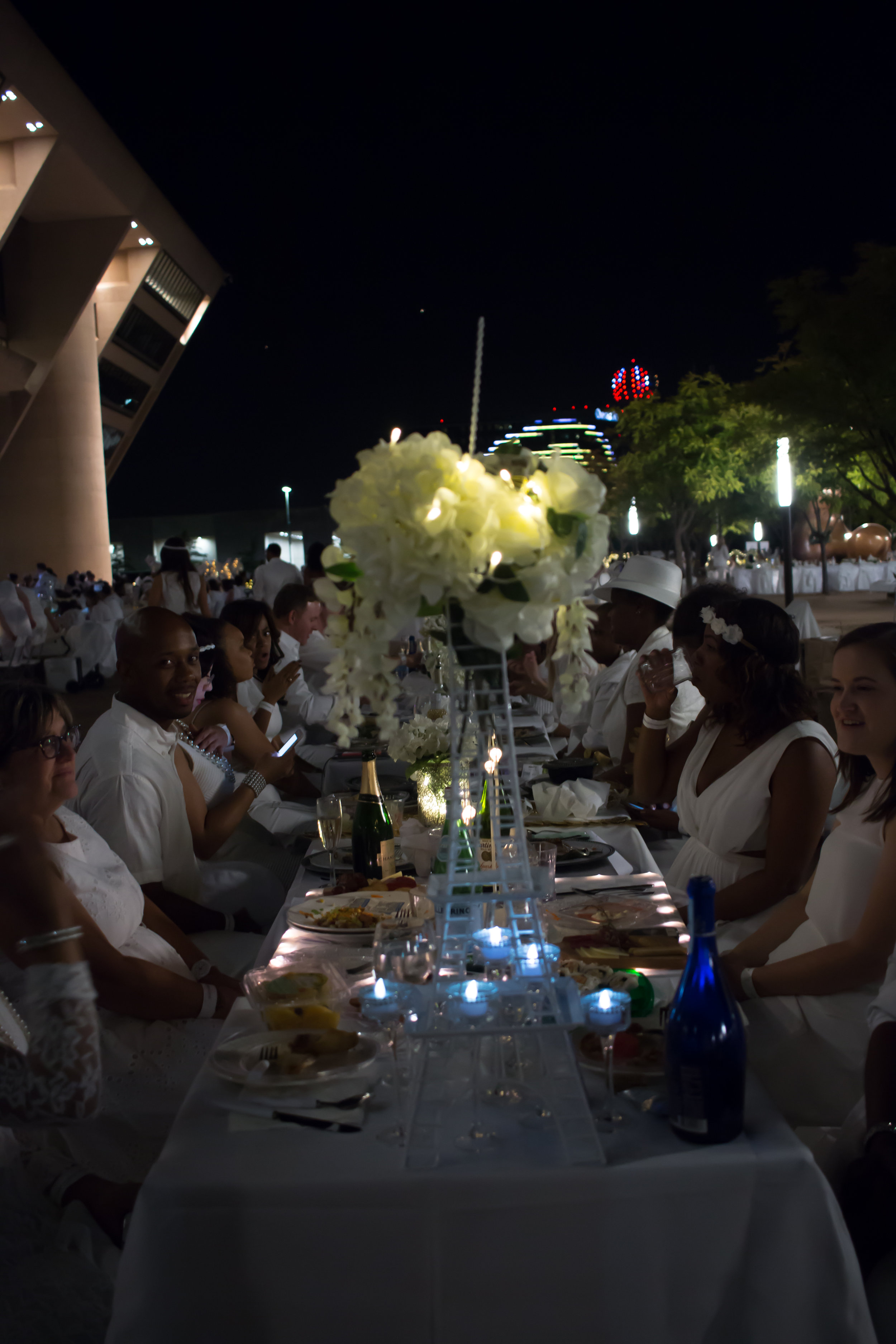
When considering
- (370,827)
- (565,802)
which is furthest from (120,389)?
(370,827)

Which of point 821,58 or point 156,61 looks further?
point 156,61

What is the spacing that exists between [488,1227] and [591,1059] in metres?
0.32

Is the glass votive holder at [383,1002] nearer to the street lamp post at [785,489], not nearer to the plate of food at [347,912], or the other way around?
the plate of food at [347,912]

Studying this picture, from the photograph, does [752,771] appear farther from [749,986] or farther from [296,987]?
[296,987]

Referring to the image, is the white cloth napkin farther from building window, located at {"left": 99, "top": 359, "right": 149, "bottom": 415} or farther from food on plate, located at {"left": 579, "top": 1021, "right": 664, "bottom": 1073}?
building window, located at {"left": 99, "top": 359, "right": 149, "bottom": 415}

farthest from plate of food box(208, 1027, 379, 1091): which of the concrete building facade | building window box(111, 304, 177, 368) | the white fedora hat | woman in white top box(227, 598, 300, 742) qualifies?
building window box(111, 304, 177, 368)

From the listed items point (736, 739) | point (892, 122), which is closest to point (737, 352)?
point (892, 122)

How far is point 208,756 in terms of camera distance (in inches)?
143

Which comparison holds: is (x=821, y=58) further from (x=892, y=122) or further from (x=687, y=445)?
(x=687, y=445)

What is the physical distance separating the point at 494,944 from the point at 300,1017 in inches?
18.4

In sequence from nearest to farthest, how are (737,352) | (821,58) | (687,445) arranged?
(821,58)
(687,445)
(737,352)

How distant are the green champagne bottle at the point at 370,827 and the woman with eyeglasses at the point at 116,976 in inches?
18.9

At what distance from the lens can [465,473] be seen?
1301 millimetres

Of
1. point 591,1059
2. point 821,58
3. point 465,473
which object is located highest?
point 821,58
